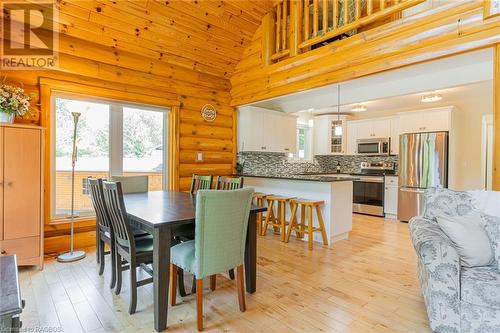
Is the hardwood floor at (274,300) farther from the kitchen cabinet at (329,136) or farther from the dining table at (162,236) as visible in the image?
the kitchen cabinet at (329,136)

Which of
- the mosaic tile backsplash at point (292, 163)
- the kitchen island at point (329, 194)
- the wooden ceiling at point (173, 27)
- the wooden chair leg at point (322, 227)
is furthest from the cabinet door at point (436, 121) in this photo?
the wooden ceiling at point (173, 27)

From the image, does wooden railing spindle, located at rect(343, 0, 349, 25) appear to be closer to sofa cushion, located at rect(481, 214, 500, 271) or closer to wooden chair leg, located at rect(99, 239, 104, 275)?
sofa cushion, located at rect(481, 214, 500, 271)

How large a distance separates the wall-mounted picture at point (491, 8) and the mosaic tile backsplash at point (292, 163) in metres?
3.90

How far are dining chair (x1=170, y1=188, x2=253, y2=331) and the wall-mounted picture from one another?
2.71m

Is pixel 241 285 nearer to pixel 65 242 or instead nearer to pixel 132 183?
pixel 132 183

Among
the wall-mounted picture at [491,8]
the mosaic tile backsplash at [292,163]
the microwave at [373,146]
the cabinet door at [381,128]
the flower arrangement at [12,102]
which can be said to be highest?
the wall-mounted picture at [491,8]

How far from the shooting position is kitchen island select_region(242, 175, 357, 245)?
3947mm

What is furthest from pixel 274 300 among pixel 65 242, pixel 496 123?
pixel 65 242

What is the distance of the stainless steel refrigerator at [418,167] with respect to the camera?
4961 millimetres

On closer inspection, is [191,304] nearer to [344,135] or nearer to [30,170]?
[30,170]

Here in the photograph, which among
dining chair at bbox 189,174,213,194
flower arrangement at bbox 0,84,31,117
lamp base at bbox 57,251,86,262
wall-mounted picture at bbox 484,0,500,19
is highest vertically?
wall-mounted picture at bbox 484,0,500,19

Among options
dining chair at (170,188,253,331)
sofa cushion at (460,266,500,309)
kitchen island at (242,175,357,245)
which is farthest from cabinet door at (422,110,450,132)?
dining chair at (170,188,253,331)

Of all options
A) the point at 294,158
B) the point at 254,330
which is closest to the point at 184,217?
the point at 254,330

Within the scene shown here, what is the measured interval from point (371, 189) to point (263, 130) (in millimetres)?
2873
